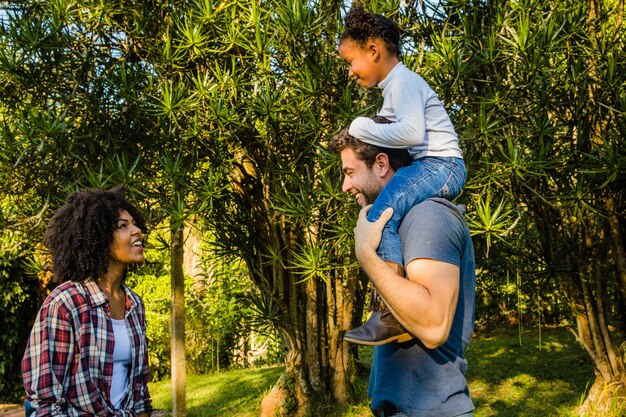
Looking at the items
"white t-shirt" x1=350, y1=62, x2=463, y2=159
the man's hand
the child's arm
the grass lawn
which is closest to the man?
the man's hand

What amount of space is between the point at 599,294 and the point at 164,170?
412 cm

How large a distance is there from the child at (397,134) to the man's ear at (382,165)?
31 mm

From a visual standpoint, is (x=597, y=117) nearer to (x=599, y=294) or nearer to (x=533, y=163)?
(x=533, y=163)

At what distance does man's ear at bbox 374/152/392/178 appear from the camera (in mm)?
1920

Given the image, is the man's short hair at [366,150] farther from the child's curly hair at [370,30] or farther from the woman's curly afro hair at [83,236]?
the woman's curly afro hair at [83,236]

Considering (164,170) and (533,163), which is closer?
(533,163)

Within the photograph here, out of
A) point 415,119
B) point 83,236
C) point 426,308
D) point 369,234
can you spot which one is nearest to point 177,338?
point 83,236

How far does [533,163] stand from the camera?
192 inches

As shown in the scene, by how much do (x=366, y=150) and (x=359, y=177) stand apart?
0.08 m

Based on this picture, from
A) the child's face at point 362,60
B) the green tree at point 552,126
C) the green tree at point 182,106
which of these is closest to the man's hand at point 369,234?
the child's face at point 362,60

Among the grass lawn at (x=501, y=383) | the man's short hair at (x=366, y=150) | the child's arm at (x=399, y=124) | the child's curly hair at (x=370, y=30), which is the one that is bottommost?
the grass lawn at (x=501, y=383)

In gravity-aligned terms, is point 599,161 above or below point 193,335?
above

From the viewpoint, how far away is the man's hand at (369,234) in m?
1.67

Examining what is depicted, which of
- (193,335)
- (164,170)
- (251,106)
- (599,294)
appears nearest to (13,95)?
(164,170)
